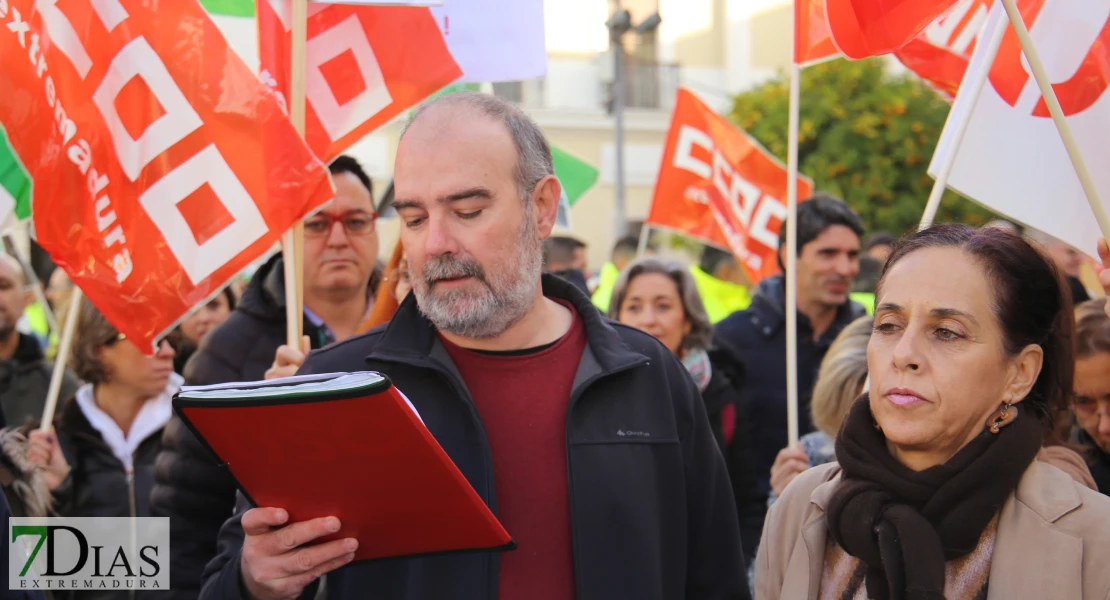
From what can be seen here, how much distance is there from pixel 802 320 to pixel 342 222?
2492mm

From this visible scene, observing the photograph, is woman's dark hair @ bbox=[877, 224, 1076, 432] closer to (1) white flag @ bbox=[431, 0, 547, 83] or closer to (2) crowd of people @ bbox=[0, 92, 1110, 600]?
(2) crowd of people @ bbox=[0, 92, 1110, 600]

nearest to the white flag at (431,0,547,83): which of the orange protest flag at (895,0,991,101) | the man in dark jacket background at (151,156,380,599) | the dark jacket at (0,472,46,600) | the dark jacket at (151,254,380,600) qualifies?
the man in dark jacket background at (151,156,380,599)

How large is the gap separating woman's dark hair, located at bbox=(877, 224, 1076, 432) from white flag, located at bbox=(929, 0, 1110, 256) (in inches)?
33.1

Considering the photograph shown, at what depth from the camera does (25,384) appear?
5418mm

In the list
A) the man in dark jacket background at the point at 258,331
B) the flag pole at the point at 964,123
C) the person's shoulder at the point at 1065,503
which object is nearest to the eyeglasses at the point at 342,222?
the man in dark jacket background at the point at 258,331

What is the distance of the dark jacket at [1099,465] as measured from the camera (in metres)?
3.42

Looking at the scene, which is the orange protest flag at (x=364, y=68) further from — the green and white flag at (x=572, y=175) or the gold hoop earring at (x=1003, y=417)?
the green and white flag at (x=572, y=175)

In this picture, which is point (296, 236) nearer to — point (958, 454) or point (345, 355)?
point (345, 355)

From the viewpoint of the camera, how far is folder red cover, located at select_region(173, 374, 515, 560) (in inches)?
74.9

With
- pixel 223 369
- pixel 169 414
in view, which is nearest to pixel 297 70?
pixel 223 369

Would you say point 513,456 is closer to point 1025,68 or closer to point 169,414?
point 1025,68

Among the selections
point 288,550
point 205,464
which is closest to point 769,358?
point 205,464

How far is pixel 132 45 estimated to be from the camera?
3389 millimetres

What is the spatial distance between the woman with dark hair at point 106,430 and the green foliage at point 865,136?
14.5 m
